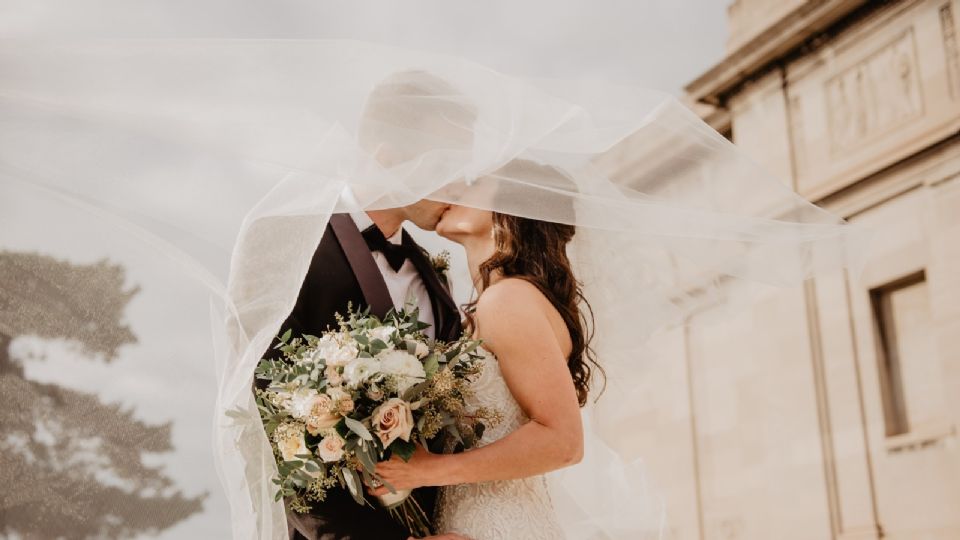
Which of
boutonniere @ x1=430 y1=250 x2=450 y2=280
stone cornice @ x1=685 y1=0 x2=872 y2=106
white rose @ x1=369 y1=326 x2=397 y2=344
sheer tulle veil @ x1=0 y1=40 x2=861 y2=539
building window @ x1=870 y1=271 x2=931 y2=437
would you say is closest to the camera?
sheer tulle veil @ x1=0 y1=40 x2=861 y2=539

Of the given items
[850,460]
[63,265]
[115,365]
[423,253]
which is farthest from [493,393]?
[850,460]

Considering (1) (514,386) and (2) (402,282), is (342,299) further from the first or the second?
(1) (514,386)

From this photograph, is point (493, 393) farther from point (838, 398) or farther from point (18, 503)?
point (838, 398)

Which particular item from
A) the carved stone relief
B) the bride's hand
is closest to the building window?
the carved stone relief

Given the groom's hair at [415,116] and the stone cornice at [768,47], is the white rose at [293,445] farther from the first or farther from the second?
the stone cornice at [768,47]

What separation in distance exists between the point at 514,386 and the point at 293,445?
73 cm

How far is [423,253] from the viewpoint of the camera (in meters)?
3.52

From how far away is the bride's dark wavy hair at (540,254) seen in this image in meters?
3.18

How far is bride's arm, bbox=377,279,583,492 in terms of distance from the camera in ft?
8.98

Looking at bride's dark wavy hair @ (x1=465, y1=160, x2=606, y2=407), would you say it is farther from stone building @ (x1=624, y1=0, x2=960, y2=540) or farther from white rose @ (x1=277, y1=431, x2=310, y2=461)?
stone building @ (x1=624, y1=0, x2=960, y2=540)

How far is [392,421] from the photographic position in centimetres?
258

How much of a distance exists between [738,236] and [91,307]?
236 centimetres

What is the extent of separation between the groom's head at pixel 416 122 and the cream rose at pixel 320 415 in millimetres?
767

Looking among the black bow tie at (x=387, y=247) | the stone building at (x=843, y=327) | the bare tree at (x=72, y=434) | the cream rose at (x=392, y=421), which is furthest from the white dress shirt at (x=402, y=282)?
the stone building at (x=843, y=327)
